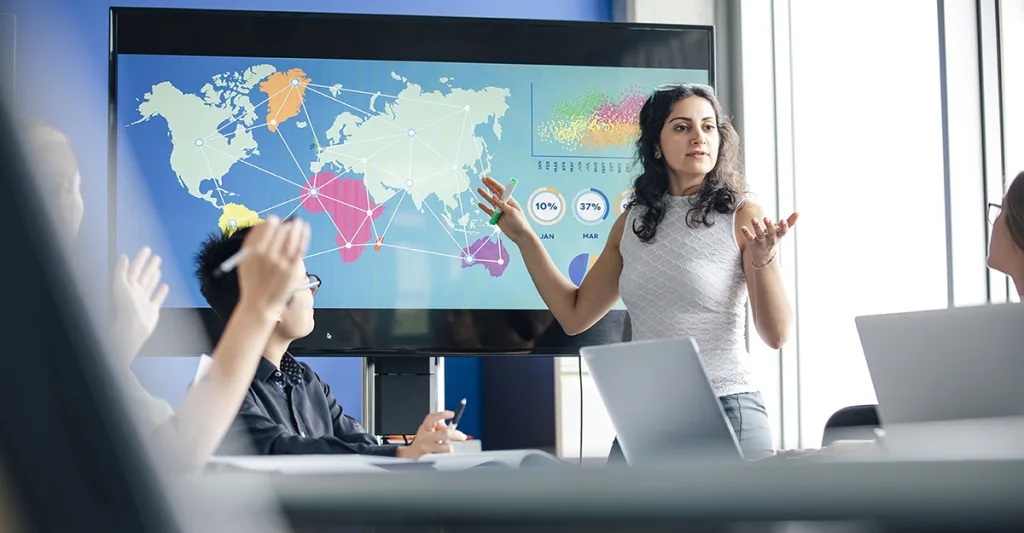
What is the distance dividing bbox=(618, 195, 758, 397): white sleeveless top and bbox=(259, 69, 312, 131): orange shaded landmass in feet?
4.01

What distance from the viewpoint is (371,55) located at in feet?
9.45

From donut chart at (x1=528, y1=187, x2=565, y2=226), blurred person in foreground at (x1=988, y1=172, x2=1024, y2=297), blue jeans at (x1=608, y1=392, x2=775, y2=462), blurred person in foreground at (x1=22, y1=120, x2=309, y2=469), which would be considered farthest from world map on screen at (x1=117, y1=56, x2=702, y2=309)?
blurred person in foreground at (x1=22, y1=120, x2=309, y2=469)

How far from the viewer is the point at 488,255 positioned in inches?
113

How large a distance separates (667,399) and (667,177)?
114cm

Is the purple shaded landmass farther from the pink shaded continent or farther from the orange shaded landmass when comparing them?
the orange shaded landmass

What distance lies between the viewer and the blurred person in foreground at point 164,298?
198 millimetres

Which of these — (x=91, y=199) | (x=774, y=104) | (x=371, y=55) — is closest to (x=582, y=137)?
(x=371, y=55)

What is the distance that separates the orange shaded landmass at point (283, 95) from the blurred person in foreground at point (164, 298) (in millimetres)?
2375

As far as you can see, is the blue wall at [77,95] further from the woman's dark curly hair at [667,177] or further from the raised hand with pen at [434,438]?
the woman's dark curly hair at [667,177]

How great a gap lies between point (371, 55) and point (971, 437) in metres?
2.81

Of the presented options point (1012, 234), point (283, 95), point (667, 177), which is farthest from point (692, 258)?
point (283, 95)

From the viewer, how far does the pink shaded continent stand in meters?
2.82

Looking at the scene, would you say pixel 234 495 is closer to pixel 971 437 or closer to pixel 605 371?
pixel 971 437

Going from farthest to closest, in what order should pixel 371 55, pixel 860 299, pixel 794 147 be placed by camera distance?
pixel 794 147 < pixel 860 299 < pixel 371 55
